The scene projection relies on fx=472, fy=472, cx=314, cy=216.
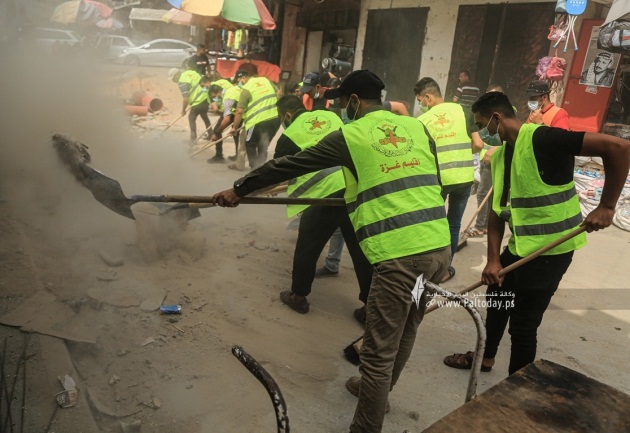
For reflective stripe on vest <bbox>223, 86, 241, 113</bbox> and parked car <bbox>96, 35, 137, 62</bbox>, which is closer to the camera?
reflective stripe on vest <bbox>223, 86, 241, 113</bbox>

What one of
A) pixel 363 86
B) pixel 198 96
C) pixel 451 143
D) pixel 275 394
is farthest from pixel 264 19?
pixel 275 394

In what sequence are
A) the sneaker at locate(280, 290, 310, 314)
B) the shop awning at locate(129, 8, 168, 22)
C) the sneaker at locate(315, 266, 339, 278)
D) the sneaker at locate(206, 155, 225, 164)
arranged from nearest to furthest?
the sneaker at locate(280, 290, 310, 314) < the sneaker at locate(315, 266, 339, 278) < the sneaker at locate(206, 155, 225, 164) < the shop awning at locate(129, 8, 168, 22)

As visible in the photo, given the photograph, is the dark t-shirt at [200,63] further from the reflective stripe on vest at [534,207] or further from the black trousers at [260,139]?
the reflective stripe on vest at [534,207]

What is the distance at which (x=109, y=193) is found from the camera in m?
3.66

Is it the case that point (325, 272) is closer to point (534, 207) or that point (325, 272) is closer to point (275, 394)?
Answer: point (534, 207)

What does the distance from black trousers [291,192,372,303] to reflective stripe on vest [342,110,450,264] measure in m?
1.22

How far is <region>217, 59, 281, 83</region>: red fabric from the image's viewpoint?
555 inches

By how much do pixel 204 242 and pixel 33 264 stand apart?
58.5 inches

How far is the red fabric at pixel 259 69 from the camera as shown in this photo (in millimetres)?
14094

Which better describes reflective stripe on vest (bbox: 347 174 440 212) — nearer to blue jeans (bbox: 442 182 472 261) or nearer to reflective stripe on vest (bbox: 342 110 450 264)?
reflective stripe on vest (bbox: 342 110 450 264)

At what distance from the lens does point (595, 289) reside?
466 centimetres

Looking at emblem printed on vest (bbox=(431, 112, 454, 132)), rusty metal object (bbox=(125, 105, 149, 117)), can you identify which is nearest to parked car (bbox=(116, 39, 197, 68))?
rusty metal object (bbox=(125, 105, 149, 117))

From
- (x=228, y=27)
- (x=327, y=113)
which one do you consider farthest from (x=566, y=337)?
(x=228, y=27)

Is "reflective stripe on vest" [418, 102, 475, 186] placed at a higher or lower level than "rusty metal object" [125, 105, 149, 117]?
higher
